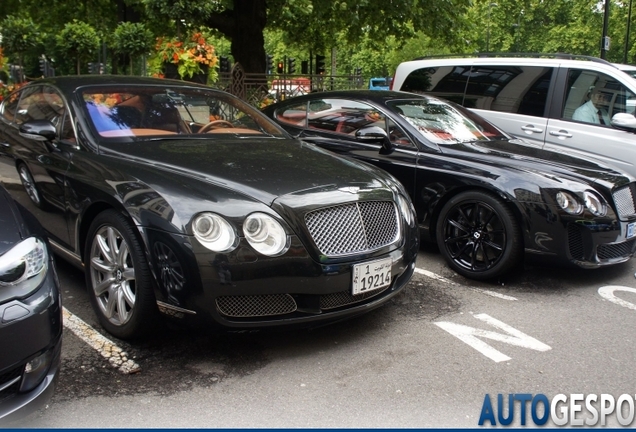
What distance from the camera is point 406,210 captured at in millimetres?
4344

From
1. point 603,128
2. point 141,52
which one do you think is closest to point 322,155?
point 603,128

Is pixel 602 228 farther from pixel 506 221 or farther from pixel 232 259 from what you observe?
pixel 232 259

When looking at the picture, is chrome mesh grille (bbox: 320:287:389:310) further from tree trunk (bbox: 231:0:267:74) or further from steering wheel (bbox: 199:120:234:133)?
tree trunk (bbox: 231:0:267:74)

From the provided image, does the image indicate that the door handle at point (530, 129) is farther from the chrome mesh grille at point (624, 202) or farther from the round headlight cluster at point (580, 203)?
the round headlight cluster at point (580, 203)

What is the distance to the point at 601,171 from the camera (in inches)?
220

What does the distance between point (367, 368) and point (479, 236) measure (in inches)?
83.6

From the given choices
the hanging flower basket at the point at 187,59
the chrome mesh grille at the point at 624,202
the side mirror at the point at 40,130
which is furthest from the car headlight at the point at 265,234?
the hanging flower basket at the point at 187,59

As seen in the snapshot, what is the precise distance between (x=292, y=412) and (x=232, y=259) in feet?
2.70

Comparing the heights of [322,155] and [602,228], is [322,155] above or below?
above

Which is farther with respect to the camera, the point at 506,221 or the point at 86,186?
the point at 506,221

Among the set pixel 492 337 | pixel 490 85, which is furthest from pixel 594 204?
pixel 490 85

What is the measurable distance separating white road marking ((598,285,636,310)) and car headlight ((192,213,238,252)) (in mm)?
3131

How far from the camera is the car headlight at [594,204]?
5.09 metres

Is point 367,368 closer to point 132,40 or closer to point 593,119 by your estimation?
point 593,119
